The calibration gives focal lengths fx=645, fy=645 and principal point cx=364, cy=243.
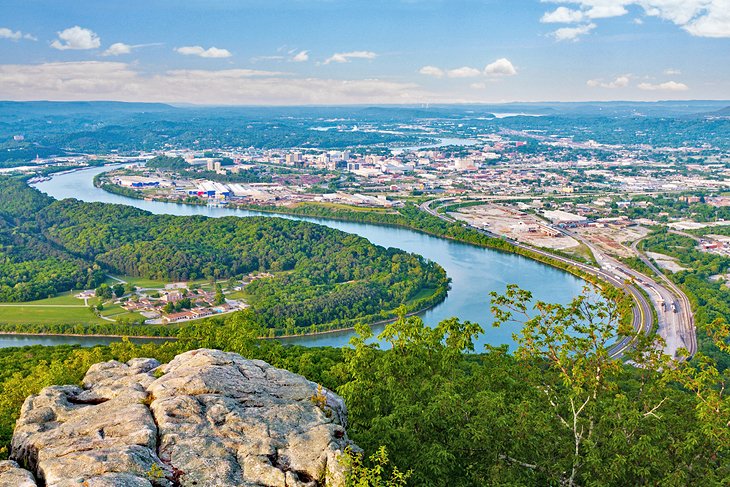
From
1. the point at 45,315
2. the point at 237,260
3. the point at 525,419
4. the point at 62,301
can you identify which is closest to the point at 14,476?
the point at 525,419

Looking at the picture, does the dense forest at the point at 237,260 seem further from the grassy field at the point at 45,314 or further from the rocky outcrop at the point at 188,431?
the rocky outcrop at the point at 188,431

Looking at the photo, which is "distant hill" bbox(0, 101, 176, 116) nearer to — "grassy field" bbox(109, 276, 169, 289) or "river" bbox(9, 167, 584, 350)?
"river" bbox(9, 167, 584, 350)

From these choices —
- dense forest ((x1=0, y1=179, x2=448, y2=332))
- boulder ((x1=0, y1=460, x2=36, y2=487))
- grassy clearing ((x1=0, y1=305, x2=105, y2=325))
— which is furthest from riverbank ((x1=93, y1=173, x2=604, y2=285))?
boulder ((x1=0, y1=460, x2=36, y2=487))

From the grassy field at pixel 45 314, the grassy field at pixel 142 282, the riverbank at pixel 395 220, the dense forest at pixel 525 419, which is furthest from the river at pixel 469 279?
the dense forest at pixel 525 419

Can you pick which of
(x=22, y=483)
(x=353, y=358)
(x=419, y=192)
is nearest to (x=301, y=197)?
(x=419, y=192)

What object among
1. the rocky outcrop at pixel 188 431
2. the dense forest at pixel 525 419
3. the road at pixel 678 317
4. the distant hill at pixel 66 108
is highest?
the distant hill at pixel 66 108

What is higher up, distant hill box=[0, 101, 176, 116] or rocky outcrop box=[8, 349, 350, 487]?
distant hill box=[0, 101, 176, 116]

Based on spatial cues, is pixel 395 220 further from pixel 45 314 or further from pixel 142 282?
pixel 45 314
